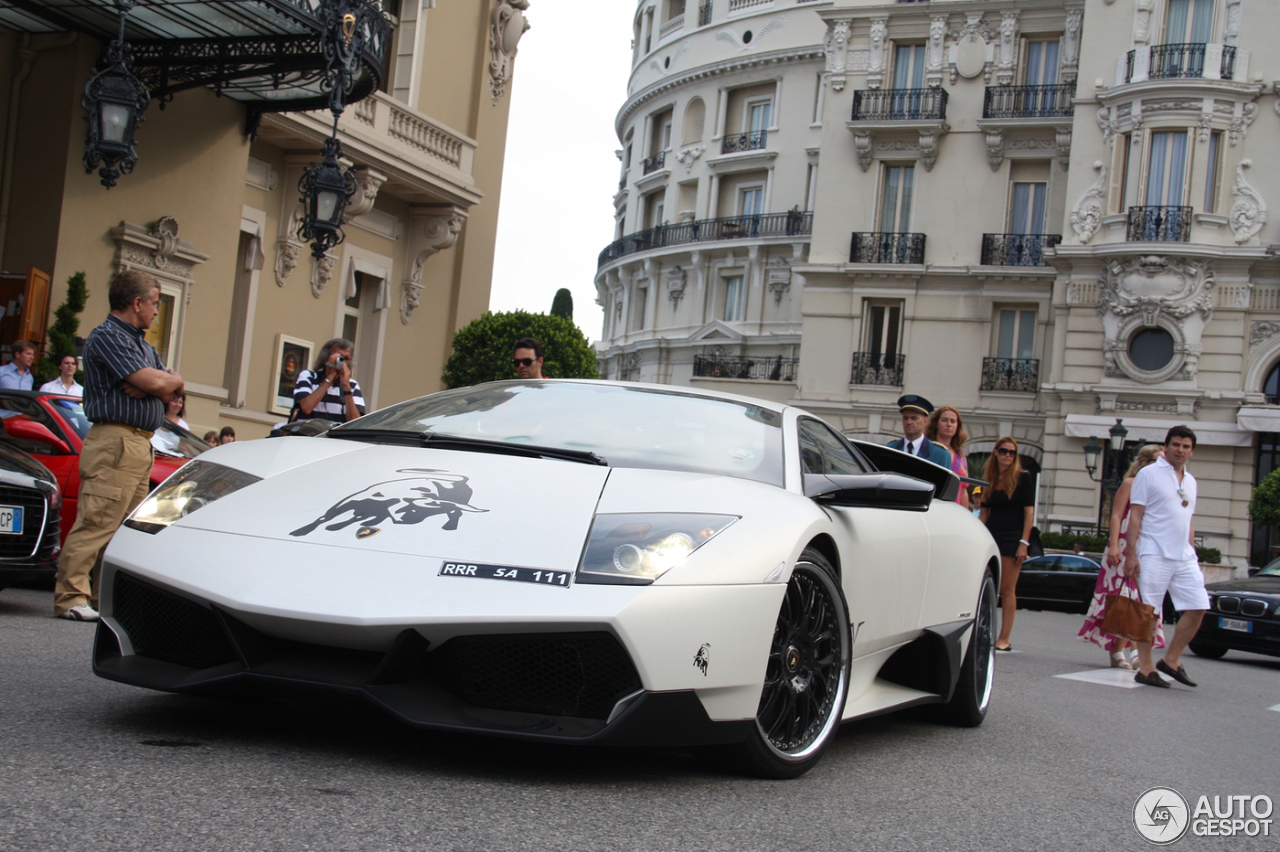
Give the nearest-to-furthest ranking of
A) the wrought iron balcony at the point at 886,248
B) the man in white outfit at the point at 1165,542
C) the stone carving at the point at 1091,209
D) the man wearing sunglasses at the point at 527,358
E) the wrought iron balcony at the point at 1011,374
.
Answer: the man wearing sunglasses at the point at 527,358 < the man in white outfit at the point at 1165,542 < the stone carving at the point at 1091,209 < the wrought iron balcony at the point at 1011,374 < the wrought iron balcony at the point at 886,248

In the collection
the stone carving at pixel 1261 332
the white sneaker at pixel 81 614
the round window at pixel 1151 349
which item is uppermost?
the stone carving at pixel 1261 332

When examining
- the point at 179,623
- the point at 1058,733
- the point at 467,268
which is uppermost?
the point at 467,268

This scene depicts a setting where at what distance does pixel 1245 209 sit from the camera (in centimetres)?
3052

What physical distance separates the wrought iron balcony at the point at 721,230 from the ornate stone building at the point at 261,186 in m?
22.5

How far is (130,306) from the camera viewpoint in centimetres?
660

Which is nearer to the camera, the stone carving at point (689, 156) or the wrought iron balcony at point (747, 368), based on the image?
the wrought iron balcony at point (747, 368)

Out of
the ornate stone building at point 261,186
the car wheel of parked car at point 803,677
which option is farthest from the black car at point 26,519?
the ornate stone building at point 261,186

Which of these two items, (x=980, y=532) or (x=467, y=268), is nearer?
(x=980, y=532)

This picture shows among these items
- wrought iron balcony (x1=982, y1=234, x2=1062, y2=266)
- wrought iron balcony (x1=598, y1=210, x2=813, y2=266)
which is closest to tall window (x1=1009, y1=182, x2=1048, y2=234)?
wrought iron balcony (x1=982, y1=234, x2=1062, y2=266)

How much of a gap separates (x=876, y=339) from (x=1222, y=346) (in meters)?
9.37

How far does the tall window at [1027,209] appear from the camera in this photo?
35562mm

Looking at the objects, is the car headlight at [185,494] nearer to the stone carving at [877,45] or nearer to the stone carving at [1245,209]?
the stone carving at [1245,209]

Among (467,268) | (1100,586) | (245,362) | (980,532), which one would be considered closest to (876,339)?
(467,268)

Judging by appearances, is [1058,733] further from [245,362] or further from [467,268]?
[467,268]
